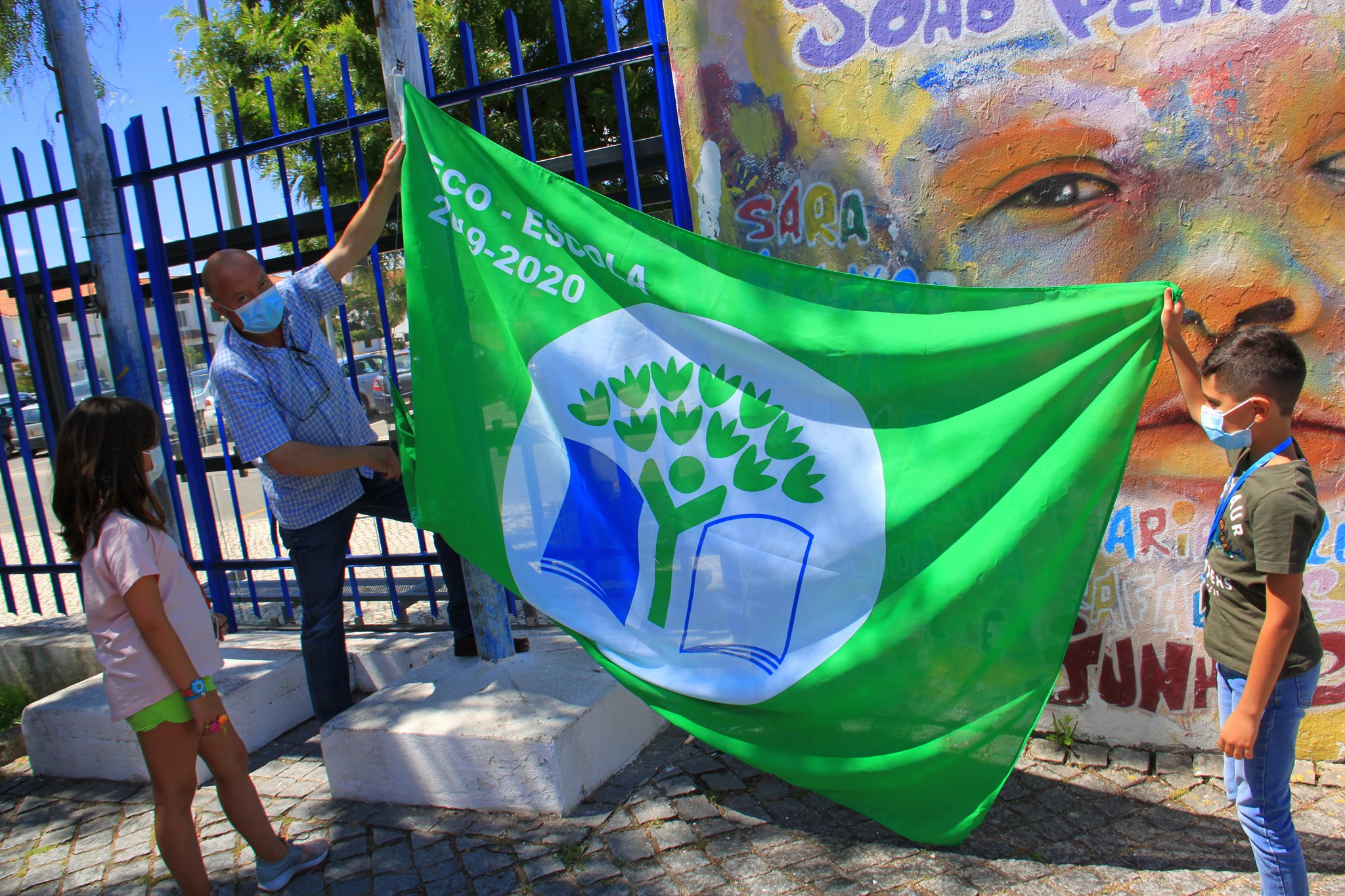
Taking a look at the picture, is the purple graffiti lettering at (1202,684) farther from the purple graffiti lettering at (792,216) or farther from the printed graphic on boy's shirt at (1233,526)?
the purple graffiti lettering at (792,216)

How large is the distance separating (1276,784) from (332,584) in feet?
10.2

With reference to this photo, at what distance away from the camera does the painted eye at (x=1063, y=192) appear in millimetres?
3150

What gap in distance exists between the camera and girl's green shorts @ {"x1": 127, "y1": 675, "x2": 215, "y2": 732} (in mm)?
2602

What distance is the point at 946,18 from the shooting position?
3197mm

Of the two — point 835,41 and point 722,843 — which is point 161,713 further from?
point 835,41

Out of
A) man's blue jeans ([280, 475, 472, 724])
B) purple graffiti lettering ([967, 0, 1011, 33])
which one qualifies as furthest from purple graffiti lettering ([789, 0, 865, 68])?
man's blue jeans ([280, 475, 472, 724])

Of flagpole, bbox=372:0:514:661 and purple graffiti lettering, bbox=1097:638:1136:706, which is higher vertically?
flagpole, bbox=372:0:514:661

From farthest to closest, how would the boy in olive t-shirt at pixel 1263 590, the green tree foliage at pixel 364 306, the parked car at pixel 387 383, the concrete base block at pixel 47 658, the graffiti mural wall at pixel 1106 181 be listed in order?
the parked car at pixel 387 383, the green tree foliage at pixel 364 306, the concrete base block at pixel 47 658, the graffiti mural wall at pixel 1106 181, the boy in olive t-shirt at pixel 1263 590

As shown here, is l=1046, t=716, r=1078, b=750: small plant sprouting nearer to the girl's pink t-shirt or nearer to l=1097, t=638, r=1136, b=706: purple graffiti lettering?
l=1097, t=638, r=1136, b=706: purple graffiti lettering

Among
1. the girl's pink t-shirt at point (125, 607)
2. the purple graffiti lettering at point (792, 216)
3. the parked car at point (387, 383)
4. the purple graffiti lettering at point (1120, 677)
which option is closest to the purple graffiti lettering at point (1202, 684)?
the purple graffiti lettering at point (1120, 677)

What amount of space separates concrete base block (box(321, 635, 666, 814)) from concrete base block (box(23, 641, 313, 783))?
747 millimetres

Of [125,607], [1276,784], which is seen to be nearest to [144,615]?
[125,607]

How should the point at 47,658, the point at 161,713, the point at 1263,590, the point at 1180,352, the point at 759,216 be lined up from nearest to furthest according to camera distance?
1. the point at 1263,590
2. the point at 1180,352
3. the point at 161,713
4. the point at 759,216
5. the point at 47,658

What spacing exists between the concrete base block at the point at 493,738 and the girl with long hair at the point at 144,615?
62 centimetres
